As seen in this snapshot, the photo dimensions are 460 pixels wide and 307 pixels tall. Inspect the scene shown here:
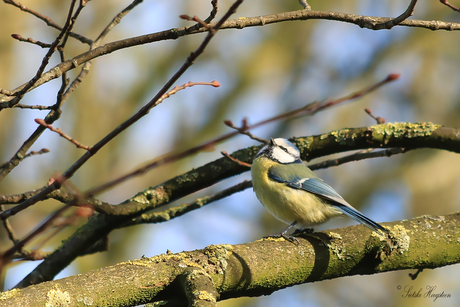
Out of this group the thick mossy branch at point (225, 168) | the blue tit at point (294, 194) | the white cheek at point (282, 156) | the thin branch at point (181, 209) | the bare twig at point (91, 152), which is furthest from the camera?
the white cheek at point (282, 156)

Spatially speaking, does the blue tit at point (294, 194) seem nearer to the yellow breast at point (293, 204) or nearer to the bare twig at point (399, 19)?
the yellow breast at point (293, 204)

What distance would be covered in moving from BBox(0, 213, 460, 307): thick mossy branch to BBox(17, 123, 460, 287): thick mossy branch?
0.62 metres

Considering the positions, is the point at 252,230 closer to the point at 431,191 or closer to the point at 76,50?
the point at 431,191

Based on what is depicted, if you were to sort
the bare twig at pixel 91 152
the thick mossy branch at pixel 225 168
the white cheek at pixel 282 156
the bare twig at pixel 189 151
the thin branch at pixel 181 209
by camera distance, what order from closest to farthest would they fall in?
the bare twig at pixel 189 151, the bare twig at pixel 91 152, the thick mossy branch at pixel 225 168, the thin branch at pixel 181 209, the white cheek at pixel 282 156

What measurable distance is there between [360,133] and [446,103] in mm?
5336

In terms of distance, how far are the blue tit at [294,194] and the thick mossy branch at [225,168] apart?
0.66 feet

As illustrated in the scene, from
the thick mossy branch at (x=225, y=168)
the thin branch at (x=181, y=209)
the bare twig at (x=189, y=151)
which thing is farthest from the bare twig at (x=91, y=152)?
the thin branch at (x=181, y=209)

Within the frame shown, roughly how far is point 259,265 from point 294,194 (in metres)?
1.02

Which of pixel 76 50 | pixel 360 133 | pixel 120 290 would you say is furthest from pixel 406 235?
pixel 76 50

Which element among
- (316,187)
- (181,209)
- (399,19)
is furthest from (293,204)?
(399,19)

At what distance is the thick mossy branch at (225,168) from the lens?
9.17ft

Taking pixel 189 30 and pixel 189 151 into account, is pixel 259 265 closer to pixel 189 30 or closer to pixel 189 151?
pixel 189 30

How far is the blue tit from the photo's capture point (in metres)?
2.90

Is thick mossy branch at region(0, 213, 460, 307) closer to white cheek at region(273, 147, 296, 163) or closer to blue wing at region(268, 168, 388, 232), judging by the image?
blue wing at region(268, 168, 388, 232)
